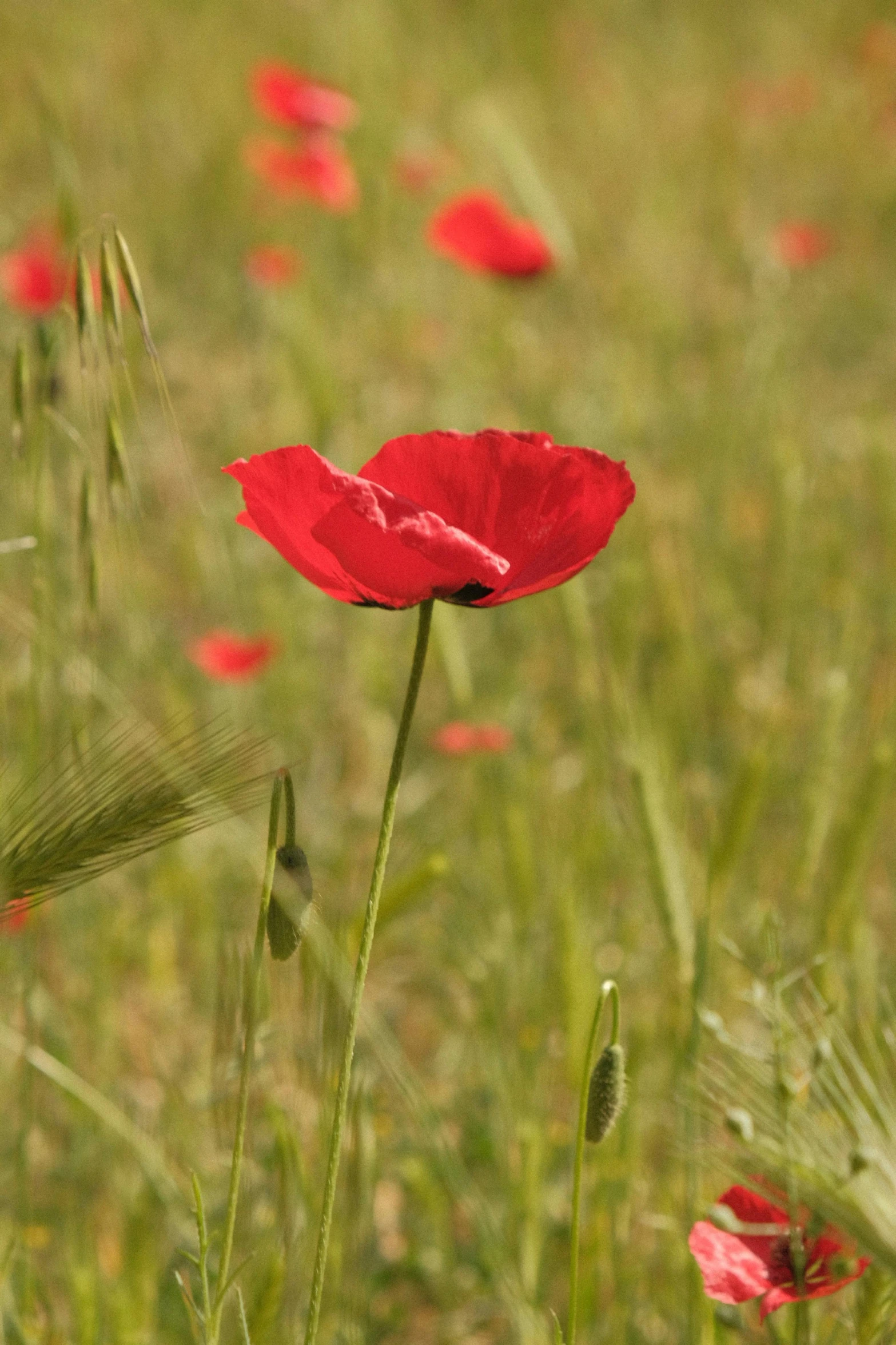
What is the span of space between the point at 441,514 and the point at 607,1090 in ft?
1.06

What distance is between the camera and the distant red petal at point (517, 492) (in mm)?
625

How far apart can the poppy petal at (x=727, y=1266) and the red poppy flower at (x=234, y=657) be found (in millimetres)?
1117

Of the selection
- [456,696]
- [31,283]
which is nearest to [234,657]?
[456,696]

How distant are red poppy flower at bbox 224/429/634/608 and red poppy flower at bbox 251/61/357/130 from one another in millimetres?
2083

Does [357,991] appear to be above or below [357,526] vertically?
below

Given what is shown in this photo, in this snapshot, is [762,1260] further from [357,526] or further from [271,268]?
[271,268]

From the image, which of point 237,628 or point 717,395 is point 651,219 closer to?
point 717,395

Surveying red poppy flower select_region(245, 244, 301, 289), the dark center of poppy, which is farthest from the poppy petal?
red poppy flower select_region(245, 244, 301, 289)

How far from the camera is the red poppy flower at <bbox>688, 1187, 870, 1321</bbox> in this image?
66 cm

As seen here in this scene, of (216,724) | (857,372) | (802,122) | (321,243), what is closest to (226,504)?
(216,724)

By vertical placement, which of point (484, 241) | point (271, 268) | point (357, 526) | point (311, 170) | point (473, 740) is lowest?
point (357, 526)

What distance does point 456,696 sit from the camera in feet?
5.39

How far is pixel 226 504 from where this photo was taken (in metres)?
2.77

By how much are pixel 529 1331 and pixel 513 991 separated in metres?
0.61
